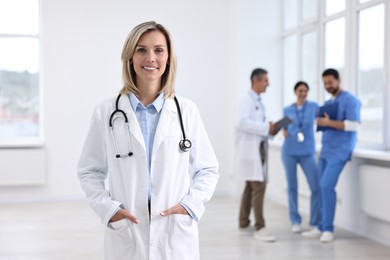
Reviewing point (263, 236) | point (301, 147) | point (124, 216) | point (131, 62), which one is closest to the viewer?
point (124, 216)

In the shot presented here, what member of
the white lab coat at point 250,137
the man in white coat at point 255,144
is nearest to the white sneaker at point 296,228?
the man in white coat at point 255,144

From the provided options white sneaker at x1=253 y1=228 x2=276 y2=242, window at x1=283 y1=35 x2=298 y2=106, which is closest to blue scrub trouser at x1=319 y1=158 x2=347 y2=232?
white sneaker at x1=253 y1=228 x2=276 y2=242

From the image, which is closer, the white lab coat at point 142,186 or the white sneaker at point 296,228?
the white lab coat at point 142,186

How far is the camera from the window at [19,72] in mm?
6930

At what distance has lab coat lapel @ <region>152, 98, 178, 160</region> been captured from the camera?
162 centimetres

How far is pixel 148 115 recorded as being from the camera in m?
1.67

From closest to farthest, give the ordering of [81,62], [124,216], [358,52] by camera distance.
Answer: [124,216] → [358,52] → [81,62]

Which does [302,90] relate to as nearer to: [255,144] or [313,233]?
[255,144]

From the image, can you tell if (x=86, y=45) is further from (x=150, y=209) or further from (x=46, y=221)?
(x=150, y=209)

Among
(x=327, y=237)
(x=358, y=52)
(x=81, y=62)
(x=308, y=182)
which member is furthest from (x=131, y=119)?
(x=81, y=62)

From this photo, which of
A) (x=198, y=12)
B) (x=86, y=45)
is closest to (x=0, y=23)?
(x=86, y=45)

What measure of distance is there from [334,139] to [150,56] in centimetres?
317

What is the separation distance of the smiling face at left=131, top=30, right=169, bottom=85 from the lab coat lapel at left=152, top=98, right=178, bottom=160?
9 centimetres

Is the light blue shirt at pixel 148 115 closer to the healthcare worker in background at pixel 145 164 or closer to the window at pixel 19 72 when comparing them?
the healthcare worker in background at pixel 145 164
